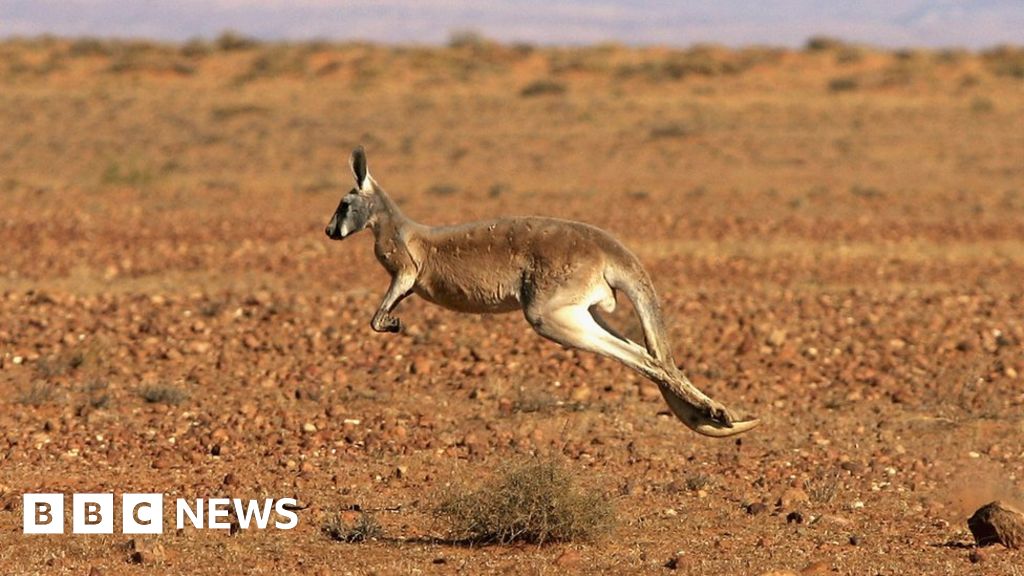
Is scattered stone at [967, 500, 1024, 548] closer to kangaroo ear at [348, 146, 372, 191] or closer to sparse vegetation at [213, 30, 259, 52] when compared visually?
kangaroo ear at [348, 146, 372, 191]

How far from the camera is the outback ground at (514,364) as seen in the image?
8609 millimetres

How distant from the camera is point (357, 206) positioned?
7.73m

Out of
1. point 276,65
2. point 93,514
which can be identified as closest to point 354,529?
point 93,514

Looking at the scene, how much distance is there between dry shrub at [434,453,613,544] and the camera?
26.9 feet

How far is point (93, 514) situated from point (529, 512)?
2369 mm

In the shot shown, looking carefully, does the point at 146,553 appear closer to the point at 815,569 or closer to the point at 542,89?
the point at 815,569

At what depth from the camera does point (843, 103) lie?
42281 millimetres

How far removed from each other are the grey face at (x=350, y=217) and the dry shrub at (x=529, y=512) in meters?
1.53

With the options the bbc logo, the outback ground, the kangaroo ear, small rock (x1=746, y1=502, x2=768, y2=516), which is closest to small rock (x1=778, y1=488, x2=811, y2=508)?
the outback ground

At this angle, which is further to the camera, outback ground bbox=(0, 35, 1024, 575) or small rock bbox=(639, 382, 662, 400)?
small rock bbox=(639, 382, 662, 400)

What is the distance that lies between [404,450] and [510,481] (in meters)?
2.19

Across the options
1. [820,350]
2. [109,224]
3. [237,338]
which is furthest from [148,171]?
[820,350]

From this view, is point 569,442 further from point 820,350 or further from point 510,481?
point 820,350

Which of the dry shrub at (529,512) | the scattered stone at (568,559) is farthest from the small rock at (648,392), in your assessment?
the scattered stone at (568,559)
